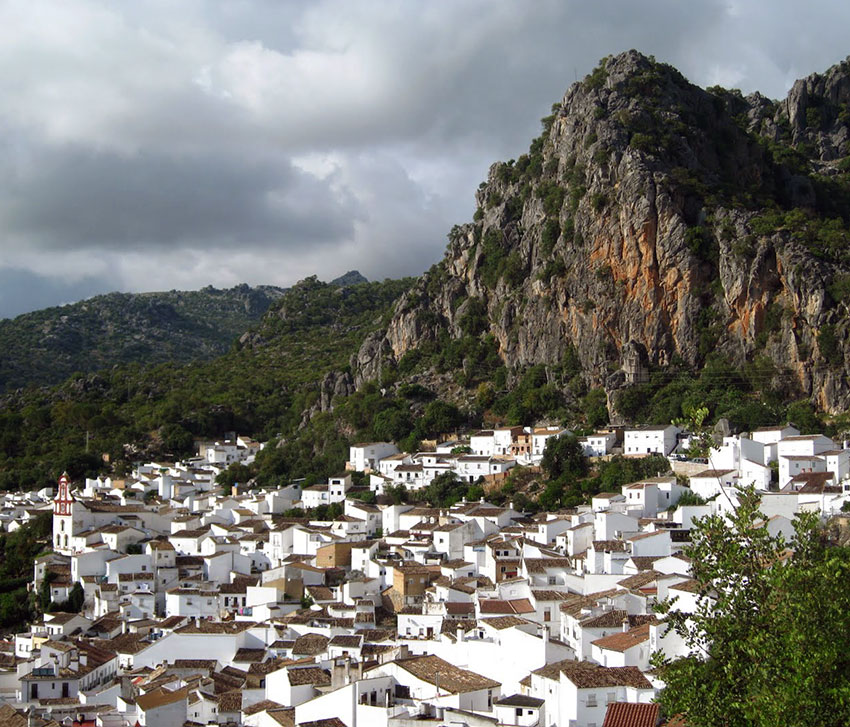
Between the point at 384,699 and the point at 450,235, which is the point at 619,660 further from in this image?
the point at 450,235

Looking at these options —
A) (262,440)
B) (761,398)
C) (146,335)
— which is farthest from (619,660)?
(146,335)

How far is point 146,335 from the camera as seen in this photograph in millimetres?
150625

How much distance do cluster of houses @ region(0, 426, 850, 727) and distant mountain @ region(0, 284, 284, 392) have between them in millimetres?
63168

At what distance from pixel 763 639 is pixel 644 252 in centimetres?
5378

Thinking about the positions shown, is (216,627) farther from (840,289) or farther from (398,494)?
(840,289)

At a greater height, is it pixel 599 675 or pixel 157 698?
pixel 599 675

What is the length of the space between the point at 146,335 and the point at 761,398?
359 ft

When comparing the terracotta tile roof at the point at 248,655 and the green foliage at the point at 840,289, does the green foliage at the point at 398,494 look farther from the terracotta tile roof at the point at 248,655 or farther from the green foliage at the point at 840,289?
the green foliage at the point at 840,289

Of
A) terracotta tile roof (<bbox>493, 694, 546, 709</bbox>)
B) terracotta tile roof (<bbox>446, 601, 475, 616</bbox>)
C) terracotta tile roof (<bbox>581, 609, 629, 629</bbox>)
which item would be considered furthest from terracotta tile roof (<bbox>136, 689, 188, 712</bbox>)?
terracotta tile roof (<bbox>581, 609, 629, 629</bbox>)

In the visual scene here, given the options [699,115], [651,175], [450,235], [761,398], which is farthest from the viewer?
[450,235]

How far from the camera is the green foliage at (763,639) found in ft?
45.1

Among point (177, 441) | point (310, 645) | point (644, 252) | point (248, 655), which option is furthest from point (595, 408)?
point (248, 655)

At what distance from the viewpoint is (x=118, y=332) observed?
146500 mm

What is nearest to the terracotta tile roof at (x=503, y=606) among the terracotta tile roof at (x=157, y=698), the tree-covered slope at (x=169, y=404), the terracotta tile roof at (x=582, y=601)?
the terracotta tile roof at (x=582, y=601)
